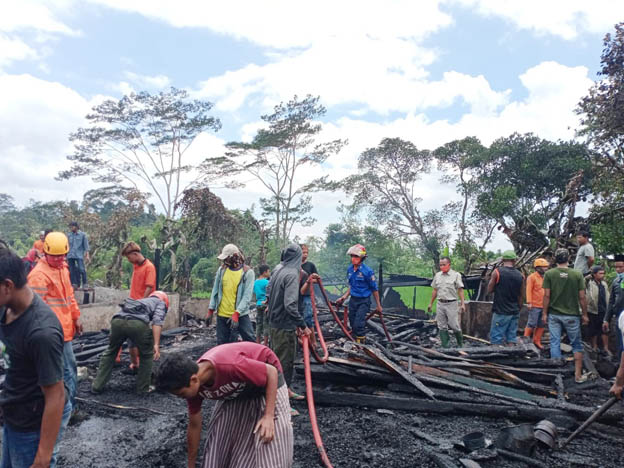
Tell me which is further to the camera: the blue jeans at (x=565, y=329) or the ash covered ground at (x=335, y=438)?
the blue jeans at (x=565, y=329)

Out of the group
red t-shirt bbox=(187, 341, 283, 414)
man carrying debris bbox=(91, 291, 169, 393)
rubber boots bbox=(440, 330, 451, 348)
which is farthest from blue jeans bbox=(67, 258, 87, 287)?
red t-shirt bbox=(187, 341, 283, 414)

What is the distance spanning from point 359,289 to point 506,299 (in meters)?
2.86

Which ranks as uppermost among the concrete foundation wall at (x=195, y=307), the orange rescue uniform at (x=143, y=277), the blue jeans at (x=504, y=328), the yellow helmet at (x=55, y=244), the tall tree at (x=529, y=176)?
the tall tree at (x=529, y=176)

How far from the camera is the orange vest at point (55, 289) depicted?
14.3 ft

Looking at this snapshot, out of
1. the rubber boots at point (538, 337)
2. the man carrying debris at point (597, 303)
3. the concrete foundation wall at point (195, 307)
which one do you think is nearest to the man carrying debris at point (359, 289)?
the rubber boots at point (538, 337)

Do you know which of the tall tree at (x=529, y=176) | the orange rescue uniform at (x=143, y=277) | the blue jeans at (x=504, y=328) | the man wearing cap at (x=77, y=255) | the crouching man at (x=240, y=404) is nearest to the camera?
the crouching man at (x=240, y=404)

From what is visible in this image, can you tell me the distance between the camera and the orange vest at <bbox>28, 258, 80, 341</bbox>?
4348mm

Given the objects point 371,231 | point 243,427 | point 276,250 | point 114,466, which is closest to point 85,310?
point 114,466

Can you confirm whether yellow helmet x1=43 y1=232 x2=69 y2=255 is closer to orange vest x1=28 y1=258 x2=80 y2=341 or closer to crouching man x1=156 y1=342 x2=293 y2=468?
orange vest x1=28 y1=258 x2=80 y2=341

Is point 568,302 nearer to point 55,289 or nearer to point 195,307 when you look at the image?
point 55,289

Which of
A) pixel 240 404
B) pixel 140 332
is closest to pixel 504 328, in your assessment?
pixel 140 332

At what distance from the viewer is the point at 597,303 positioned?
25.8ft

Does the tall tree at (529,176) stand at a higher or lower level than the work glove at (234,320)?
higher

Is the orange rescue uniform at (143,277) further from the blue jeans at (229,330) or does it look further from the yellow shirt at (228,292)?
the blue jeans at (229,330)
